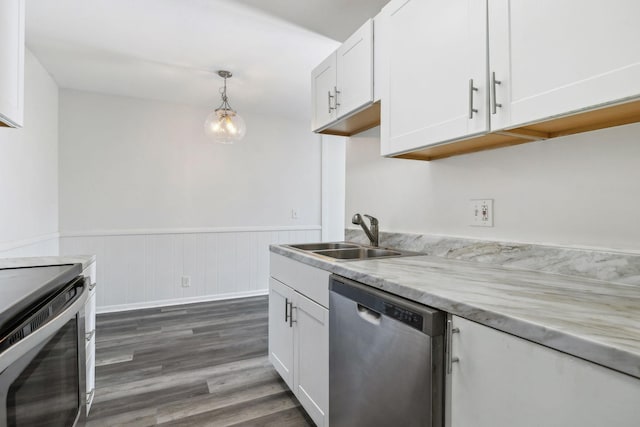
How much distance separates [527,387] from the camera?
0.71 metres

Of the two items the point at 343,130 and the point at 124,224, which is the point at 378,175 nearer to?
the point at 343,130

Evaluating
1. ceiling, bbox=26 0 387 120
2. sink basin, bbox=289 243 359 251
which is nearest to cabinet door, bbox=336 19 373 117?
ceiling, bbox=26 0 387 120

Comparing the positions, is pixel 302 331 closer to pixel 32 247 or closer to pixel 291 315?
pixel 291 315

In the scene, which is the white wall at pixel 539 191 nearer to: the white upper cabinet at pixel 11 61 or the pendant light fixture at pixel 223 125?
the pendant light fixture at pixel 223 125

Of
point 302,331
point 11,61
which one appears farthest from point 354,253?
point 11,61

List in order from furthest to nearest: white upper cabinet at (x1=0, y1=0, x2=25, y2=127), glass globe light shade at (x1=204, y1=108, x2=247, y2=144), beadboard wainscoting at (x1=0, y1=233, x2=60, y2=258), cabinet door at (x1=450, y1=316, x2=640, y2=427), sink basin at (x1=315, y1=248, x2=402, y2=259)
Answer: glass globe light shade at (x1=204, y1=108, x2=247, y2=144), beadboard wainscoting at (x1=0, y1=233, x2=60, y2=258), sink basin at (x1=315, y1=248, x2=402, y2=259), white upper cabinet at (x1=0, y1=0, x2=25, y2=127), cabinet door at (x1=450, y1=316, x2=640, y2=427)

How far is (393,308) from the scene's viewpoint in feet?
3.49

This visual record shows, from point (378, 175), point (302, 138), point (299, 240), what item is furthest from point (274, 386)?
point (302, 138)

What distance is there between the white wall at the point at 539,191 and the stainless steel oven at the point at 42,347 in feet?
5.39

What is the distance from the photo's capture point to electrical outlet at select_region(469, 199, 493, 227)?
1489 millimetres

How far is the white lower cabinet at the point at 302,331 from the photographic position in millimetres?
1521

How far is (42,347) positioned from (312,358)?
1.06 meters

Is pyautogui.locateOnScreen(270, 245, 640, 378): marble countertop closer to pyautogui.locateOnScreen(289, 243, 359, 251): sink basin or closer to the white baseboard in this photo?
pyautogui.locateOnScreen(289, 243, 359, 251): sink basin

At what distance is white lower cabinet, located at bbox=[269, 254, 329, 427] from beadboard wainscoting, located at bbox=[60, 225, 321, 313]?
2000 mm
